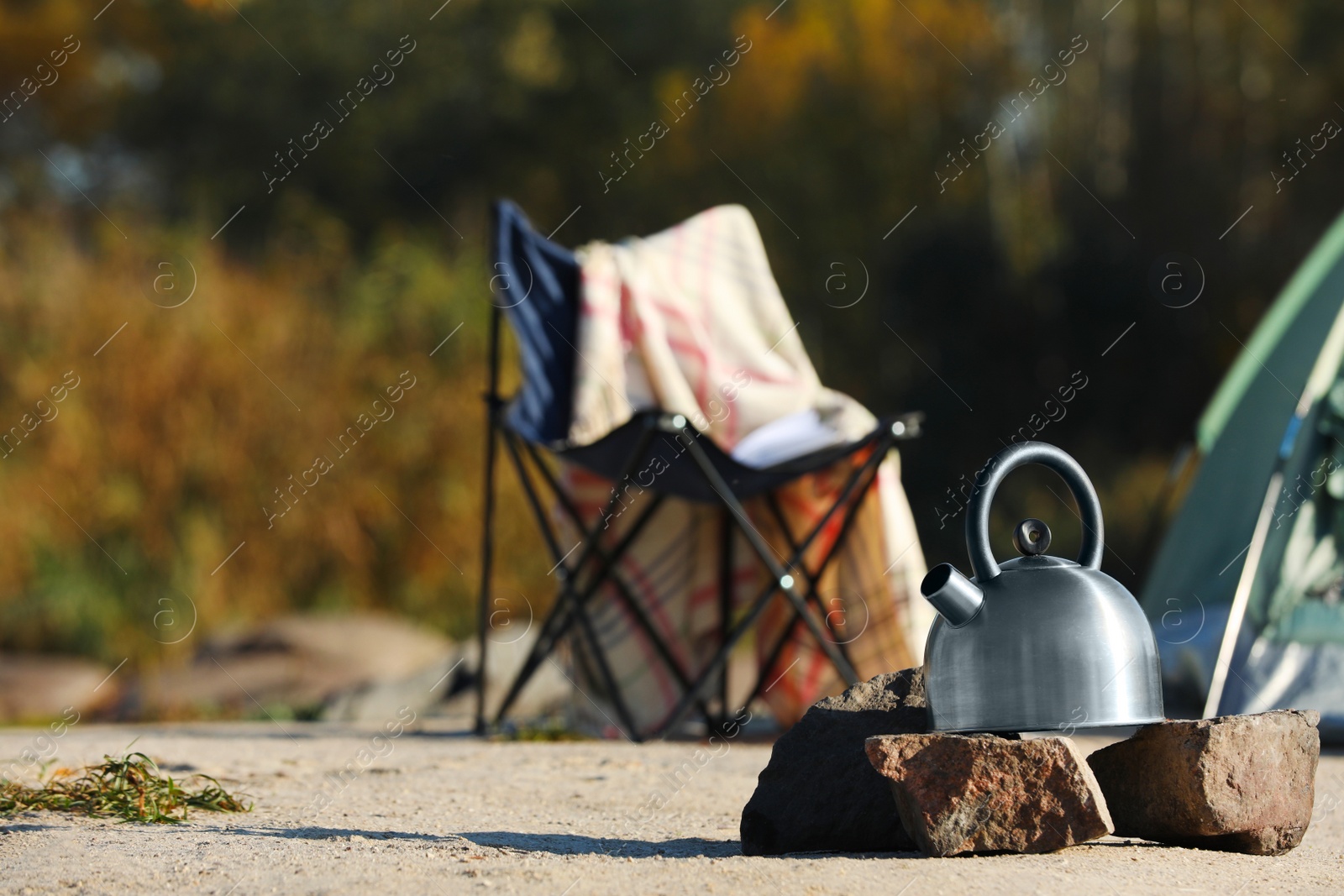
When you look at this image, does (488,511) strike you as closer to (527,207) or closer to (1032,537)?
(1032,537)

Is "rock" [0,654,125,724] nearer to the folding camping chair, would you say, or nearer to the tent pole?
the folding camping chair

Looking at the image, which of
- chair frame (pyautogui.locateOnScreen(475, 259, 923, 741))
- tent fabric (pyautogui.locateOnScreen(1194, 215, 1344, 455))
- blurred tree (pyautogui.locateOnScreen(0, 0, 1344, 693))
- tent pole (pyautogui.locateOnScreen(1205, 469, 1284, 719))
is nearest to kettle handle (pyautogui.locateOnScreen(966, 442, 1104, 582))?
chair frame (pyautogui.locateOnScreen(475, 259, 923, 741))

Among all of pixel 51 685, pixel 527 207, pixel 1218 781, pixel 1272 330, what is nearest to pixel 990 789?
pixel 1218 781

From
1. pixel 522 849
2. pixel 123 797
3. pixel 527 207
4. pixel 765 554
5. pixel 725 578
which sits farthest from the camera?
pixel 527 207

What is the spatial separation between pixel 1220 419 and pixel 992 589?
3.01 m

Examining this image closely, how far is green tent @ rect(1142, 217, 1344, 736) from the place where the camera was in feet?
11.8

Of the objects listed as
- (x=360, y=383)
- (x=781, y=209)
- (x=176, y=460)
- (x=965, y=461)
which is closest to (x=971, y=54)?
(x=781, y=209)

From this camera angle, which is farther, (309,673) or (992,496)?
(309,673)

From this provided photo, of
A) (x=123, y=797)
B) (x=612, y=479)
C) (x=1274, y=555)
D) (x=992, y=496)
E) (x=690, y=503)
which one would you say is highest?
(x=123, y=797)

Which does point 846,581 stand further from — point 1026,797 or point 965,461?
point 965,461

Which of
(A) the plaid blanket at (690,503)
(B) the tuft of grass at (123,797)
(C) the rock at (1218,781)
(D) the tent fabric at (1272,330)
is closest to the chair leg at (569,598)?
(A) the plaid blanket at (690,503)

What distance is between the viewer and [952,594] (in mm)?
1968

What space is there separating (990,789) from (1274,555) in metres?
2.22

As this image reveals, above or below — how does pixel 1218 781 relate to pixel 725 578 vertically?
below
